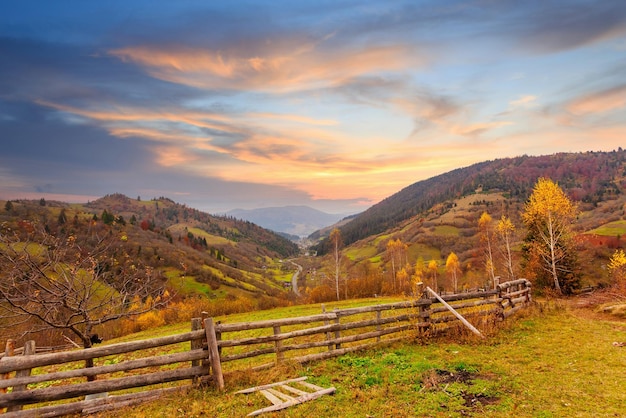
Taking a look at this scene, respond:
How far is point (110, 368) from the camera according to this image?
8680mm

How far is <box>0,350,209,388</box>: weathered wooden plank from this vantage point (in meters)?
7.74

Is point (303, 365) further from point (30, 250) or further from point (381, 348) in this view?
point (30, 250)

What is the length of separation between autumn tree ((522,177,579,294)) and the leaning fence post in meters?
30.0

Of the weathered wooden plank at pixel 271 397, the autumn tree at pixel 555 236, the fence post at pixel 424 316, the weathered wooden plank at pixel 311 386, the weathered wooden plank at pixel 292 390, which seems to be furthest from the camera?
the autumn tree at pixel 555 236

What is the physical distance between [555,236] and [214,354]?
3269 cm

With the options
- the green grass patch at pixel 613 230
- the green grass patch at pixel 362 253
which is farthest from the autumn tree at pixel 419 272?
the green grass patch at pixel 613 230

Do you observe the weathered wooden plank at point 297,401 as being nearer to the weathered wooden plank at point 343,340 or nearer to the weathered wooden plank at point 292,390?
the weathered wooden plank at point 292,390

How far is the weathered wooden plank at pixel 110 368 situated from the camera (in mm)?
7742

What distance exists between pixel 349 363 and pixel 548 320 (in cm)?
1105

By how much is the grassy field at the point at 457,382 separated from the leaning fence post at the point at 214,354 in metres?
0.28

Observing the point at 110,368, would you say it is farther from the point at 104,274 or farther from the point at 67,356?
the point at 104,274

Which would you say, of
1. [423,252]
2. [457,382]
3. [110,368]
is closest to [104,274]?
[110,368]

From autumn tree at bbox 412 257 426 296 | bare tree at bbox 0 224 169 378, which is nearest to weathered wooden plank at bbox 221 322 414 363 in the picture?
bare tree at bbox 0 224 169 378

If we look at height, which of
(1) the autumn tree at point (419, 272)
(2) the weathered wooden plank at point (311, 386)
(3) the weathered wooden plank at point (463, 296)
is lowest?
(1) the autumn tree at point (419, 272)
